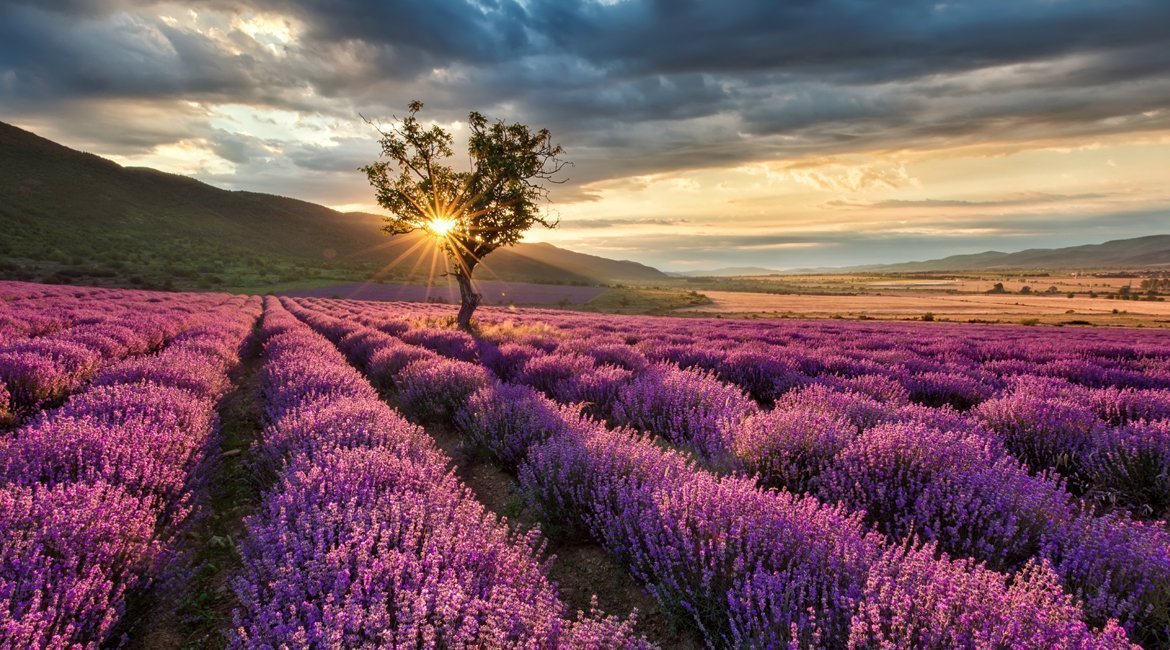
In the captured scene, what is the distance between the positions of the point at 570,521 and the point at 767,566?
4.52ft

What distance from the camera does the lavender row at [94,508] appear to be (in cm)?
188

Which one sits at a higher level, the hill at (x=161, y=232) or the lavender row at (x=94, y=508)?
the hill at (x=161, y=232)

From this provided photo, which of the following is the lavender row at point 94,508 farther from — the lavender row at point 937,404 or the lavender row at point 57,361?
the lavender row at point 937,404

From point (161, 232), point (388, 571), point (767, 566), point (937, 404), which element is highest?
point (161, 232)

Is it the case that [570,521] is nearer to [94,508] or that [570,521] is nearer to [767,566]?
[767,566]

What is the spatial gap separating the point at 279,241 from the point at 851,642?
114 m

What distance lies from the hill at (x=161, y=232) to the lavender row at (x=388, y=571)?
45.2 meters

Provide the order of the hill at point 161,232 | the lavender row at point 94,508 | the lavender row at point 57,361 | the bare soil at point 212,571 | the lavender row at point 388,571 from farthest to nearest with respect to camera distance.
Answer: the hill at point 161,232 → the lavender row at point 57,361 → the bare soil at point 212,571 → the lavender row at point 94,508 → the lavender row at point 388,571

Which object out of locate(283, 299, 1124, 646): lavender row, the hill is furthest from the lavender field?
the hill

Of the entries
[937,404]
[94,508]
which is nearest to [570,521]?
[94,508]

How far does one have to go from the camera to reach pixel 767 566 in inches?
88.5

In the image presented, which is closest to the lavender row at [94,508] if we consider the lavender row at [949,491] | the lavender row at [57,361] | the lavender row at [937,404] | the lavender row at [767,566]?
the lavender row at [57,361]

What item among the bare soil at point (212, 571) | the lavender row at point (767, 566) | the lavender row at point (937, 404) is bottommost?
the bare soil at point (212, 571)

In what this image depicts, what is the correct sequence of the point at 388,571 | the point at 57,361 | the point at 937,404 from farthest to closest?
the point at 937,404 < the point at 57,361 < the point at 388,571
